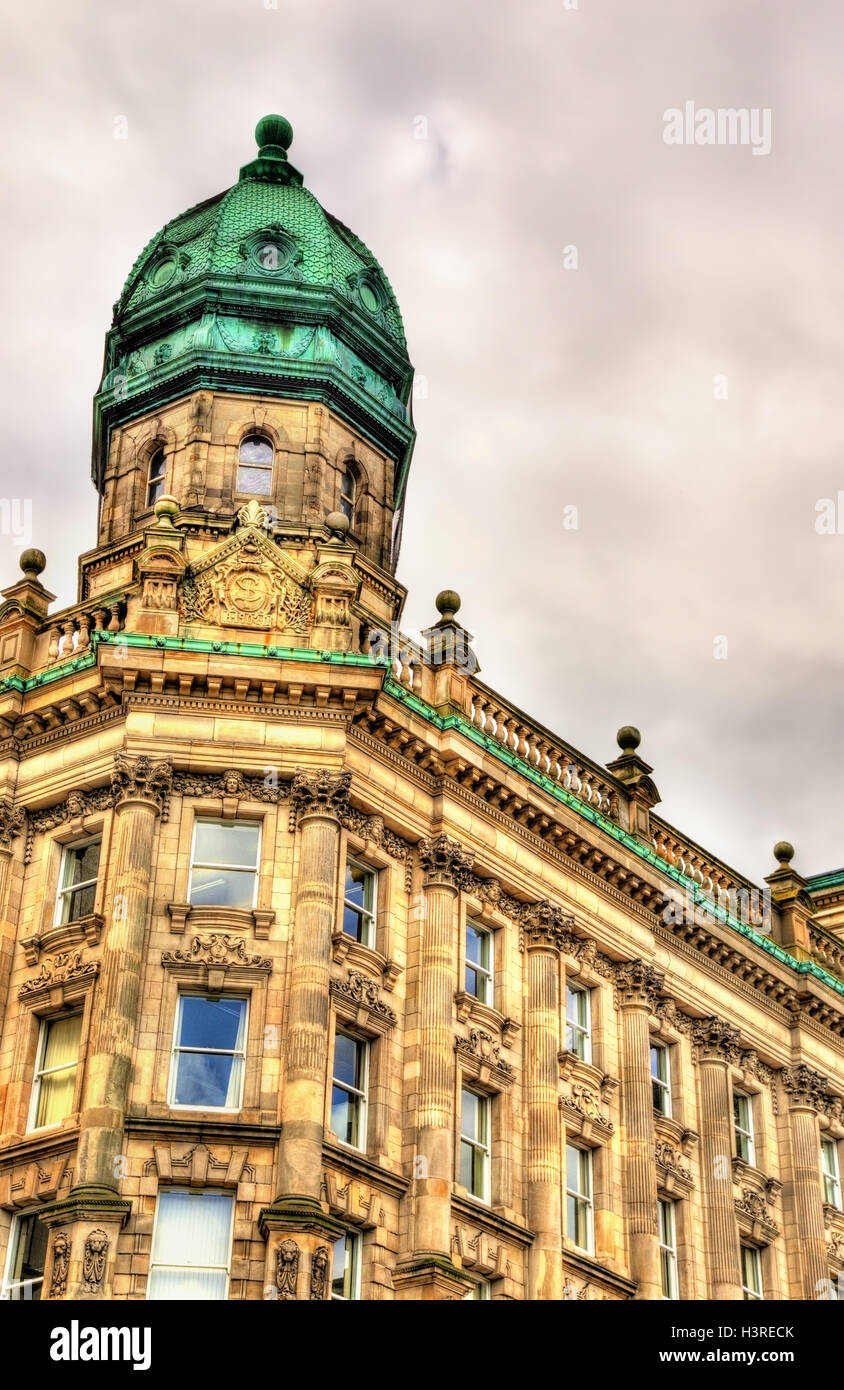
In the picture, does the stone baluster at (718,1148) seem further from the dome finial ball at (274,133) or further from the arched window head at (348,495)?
the dome finial ball at (274,133)

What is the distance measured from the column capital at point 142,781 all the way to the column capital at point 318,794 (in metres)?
2.45

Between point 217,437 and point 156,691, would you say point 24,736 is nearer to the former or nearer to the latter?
point 156,691

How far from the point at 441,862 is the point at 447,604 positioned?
616 cm

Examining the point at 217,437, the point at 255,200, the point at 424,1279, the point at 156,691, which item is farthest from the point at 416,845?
the point at 255,200

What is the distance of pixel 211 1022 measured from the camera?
3725cm

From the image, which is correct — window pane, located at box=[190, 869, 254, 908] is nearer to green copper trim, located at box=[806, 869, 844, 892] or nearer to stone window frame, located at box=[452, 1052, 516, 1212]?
stone window frame, located at box=[452, 1052, 516, 1212]

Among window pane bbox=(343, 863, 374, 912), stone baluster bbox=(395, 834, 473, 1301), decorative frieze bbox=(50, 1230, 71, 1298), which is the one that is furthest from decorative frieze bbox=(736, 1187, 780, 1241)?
decorative frieze bbox=(50, 1230, 71, 1298)

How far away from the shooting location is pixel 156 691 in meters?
39.7

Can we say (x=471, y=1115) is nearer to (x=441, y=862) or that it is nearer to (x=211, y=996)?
(x=441, y=862)

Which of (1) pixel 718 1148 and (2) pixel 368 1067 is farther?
(1) pixel 718 1148

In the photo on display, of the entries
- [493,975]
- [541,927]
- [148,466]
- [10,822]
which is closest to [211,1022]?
[10,822]

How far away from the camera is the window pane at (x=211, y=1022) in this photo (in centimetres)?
3706

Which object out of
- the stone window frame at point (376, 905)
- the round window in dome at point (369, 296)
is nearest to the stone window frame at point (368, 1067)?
the stone window frame at point (376, 905)

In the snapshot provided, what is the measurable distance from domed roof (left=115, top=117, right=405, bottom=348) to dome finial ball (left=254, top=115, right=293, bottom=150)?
67.0 inches
